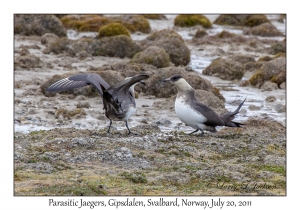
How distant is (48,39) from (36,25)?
2.11 meters

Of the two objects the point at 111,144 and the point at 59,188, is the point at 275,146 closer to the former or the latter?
the point at 111,144

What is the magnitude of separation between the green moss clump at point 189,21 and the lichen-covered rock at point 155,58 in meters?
13.4

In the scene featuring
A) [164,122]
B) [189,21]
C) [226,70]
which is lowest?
[164,122]

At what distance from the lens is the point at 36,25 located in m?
25.6

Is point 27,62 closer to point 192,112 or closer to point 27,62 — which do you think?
point 27,62

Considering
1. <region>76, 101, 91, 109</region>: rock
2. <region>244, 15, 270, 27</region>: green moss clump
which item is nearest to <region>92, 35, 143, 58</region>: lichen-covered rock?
<region>76, 101, 91, 109</region>: rock

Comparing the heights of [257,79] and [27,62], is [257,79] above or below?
below

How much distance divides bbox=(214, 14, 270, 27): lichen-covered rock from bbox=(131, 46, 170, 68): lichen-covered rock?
17.2 m

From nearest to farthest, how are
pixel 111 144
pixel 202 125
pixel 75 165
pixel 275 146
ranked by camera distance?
1. pixel 75 165
2. pixel 111 144
3. pixel 275 146
4. pixel 202 125

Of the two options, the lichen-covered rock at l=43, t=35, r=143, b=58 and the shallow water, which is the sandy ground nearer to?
the shallow water

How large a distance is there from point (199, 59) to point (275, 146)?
1330 centimetres

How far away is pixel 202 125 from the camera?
11461mm

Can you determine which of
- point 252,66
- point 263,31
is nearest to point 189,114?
point 252,66

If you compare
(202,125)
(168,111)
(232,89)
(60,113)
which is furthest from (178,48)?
(202,125)
